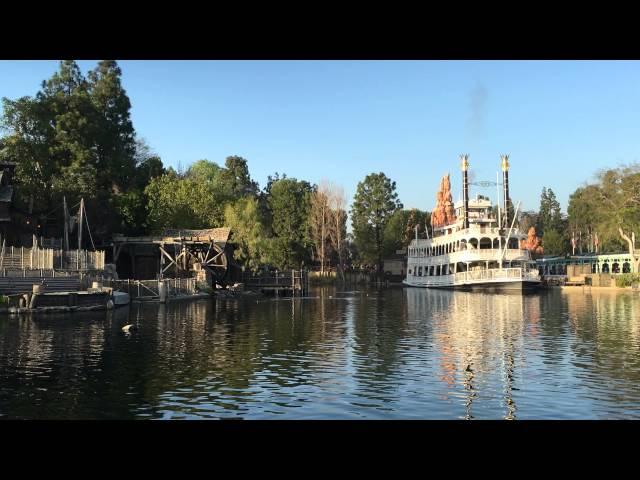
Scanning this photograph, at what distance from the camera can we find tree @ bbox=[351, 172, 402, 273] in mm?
108688

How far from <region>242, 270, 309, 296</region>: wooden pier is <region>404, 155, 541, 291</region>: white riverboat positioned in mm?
21605

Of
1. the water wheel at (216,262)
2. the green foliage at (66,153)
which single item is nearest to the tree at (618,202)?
the water wheel at (216,262)

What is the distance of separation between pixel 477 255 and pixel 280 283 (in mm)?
25400

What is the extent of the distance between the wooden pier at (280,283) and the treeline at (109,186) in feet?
7.65

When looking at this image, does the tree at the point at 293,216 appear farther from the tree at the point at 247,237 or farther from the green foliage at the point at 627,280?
the green foliage at the point at 627,280

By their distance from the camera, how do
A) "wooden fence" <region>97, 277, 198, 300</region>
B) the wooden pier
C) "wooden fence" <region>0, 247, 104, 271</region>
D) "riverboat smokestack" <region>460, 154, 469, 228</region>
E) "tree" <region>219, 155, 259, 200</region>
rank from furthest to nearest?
"tree" <region>219, 155, 259, 200</region>, "riverboat smokestack" <region>460, 154, 469, 228</region>, the wooden pier, "wooden fence" <region>97, 277, 198, 300</region>, "wooden fence" <region>0, 247, 104, 271</region>

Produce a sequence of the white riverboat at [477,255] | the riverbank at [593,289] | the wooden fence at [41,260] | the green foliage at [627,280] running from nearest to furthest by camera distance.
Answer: the wooden fence at [41,260] → the riverbank at [593,289] → the green foliage at [627,280] → the white riverboat at [477,255]

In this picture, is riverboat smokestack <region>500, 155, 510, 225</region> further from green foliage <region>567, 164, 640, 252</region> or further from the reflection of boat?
the reflection of boat

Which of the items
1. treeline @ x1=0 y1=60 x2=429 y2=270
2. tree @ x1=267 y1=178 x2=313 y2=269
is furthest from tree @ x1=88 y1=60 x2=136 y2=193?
tree @ x1=267 y1=178 x2=313 y2=269

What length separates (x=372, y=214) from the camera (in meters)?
110

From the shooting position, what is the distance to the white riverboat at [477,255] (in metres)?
68.2
